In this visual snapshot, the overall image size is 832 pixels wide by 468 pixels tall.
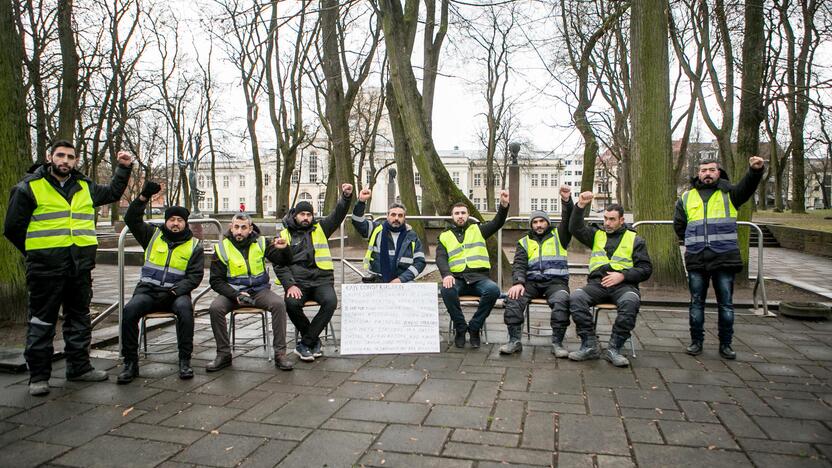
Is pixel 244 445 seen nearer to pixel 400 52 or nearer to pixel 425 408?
pixel 425 408

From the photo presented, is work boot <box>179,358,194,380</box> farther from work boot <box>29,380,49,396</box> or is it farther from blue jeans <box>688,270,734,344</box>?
blue jeans <box>688,270,734,344</box>

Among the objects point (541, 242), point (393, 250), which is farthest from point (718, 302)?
point (393, 250)

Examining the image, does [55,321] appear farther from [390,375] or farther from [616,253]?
[616,253]

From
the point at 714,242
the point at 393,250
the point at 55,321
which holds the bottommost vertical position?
the point at 55,321

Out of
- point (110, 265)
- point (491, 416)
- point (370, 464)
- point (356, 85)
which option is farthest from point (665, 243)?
point (110, 265)

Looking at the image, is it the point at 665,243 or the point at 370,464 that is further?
the point at 665,243

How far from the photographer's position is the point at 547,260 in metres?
5.54

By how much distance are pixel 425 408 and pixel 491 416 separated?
1.50ft

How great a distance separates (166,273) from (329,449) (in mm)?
2681

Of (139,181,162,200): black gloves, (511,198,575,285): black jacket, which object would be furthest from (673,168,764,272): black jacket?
(139,181,162,200): black gloves

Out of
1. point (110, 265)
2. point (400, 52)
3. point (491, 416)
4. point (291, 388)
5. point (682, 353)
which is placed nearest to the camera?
point (491, 416)

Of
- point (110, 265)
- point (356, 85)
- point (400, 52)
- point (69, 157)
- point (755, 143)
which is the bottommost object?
point (110, 265)

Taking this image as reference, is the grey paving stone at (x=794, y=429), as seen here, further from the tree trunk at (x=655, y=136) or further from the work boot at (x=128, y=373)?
the tree trunk at (x=655, y=136)

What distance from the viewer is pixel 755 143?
31.6ft
